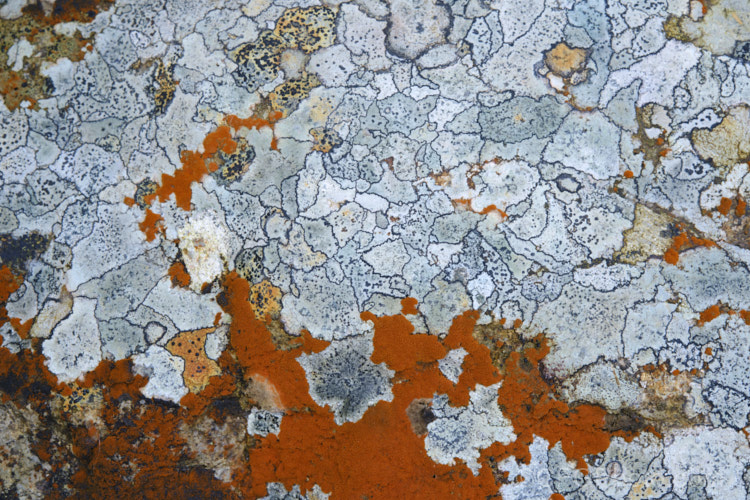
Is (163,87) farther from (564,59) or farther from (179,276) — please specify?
(564,59)

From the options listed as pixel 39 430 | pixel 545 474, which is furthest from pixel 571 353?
pixel 39 430

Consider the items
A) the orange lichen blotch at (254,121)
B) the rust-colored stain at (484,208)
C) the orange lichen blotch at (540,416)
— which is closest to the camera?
the orange lichen blotch at (540,416)

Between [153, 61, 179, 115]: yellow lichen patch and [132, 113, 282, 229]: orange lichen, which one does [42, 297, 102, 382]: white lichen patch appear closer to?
[132, 113, 282, 229]: orange lichen

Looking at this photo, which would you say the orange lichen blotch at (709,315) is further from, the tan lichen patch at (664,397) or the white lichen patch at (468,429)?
the white lichen patch at (468,429)

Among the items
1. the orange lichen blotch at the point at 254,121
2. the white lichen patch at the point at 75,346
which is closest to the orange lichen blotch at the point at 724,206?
the orange lichen blotch at the point at 254,121

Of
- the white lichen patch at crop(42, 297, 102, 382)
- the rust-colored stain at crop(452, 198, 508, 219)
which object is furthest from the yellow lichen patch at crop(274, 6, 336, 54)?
the white lichen patch at crop(42, 297, 102, 382)

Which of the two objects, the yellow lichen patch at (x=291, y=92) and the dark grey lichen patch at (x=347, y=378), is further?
the yellow lichen patch at (x=291, y=92)

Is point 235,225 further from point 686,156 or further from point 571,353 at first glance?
point 686,156
